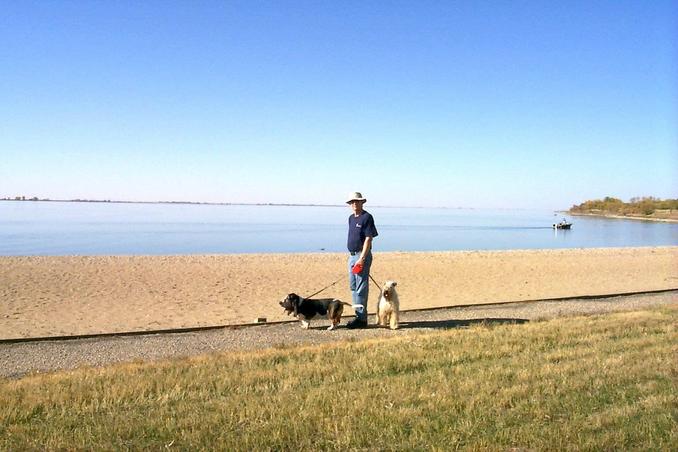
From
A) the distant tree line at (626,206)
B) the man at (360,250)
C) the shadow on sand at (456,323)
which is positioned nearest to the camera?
the man at (360,250)

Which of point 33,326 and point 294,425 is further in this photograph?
point 33,326

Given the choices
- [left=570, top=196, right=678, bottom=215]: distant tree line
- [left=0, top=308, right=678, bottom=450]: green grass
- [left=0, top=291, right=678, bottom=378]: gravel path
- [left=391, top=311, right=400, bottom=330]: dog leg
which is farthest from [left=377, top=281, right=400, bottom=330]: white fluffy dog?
[left=570, top=196, right=678, bottom=215]: distant tree line

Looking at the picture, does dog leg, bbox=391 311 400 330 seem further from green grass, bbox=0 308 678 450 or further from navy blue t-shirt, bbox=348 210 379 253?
green grass, bbox=0 308 678 450

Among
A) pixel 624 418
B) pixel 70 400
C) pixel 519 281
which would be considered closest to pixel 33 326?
pixel 70 400

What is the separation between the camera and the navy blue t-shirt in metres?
9.20

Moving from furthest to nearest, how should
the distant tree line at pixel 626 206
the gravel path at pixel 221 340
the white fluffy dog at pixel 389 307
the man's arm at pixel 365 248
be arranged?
the distant tree line at pixel 626 206 → the white fluffy dog at pixel 389 307 → the man's arm at pixel 365 248 → the gravel path at pixel 221 340

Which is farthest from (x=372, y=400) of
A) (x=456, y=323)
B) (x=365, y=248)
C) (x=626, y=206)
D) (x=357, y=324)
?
(x=626, y=206)

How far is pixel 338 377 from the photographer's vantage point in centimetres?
557

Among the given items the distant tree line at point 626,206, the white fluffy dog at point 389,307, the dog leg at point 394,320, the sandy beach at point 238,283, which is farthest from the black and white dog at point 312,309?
Answer: the distant tree line at point 626,206

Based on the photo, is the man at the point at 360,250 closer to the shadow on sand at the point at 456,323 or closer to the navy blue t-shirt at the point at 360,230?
the navy blue t-shirt at the point at 360,230

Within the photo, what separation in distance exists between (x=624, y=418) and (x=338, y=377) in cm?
252

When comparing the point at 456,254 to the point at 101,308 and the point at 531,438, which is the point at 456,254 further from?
the point at 531,438

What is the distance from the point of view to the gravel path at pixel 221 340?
7.27 m

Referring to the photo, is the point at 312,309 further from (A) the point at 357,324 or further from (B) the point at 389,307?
(B) the point at 389,307
